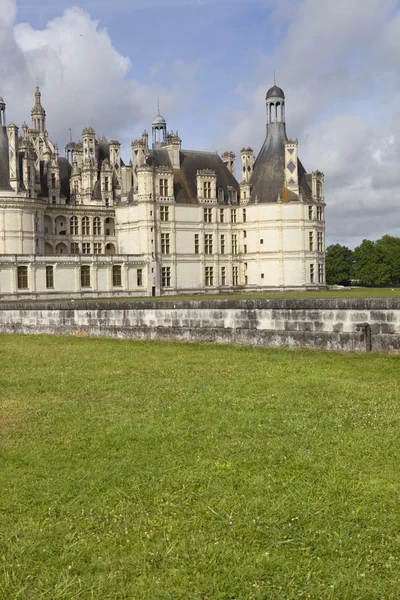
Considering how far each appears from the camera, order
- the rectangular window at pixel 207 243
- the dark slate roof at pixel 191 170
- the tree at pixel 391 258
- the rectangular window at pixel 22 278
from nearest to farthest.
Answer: the rectangular window at pixel 22 278 < the dark slate roof at pixel 191 170 < the rectangular window at pixel 207 243 < the tree at pixel 391 258

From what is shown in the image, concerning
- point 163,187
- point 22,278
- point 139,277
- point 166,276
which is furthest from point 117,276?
point 163,187

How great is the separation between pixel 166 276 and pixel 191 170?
10.5 m

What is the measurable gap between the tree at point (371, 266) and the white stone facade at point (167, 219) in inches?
1041

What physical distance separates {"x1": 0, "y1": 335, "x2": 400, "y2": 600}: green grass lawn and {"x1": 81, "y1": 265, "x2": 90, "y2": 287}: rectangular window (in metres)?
47.4

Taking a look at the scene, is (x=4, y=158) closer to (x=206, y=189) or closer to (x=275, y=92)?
(x=206, y=189)

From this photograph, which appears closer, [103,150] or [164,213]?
[164,213]

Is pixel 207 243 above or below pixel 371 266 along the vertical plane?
above

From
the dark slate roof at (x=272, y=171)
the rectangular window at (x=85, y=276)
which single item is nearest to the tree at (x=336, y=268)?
the dark slate roof at (x=272, y=171)

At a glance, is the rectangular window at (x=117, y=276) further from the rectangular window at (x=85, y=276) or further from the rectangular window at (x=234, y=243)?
the rectangular window at (x=234, y=243)

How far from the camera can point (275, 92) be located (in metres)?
68.1

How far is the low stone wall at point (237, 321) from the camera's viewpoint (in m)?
15.2

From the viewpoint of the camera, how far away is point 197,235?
6538 cm

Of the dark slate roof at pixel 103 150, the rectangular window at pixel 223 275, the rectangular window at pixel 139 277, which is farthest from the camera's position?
the dark slate roof at pixel 103 150

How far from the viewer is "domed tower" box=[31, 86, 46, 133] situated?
264 ft
